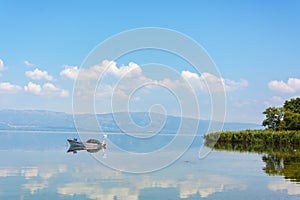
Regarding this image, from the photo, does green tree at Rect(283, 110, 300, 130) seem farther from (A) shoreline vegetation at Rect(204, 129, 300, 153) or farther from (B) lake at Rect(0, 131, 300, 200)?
(B) lake at Rect(0, 131, 300, 200)

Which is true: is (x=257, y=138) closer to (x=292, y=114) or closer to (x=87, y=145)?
(x=292, y=114)

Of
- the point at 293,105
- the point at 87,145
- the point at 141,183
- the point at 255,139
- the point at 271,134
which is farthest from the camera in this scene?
the point at 293,105

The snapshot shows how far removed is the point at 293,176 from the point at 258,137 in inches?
1392

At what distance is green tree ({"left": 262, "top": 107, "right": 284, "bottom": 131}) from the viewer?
57625 millimetres

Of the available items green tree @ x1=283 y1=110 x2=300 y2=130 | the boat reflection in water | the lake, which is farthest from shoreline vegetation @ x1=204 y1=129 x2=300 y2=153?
the lake

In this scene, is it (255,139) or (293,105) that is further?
(293,105)

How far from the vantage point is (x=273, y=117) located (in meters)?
58.1

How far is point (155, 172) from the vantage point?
21359mm

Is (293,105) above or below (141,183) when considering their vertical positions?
above

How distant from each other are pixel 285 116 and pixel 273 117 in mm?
2154

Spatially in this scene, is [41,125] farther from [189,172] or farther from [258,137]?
[189,172]

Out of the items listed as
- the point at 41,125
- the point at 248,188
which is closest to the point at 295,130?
the point at 248,188

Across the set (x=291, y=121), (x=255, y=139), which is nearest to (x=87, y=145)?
(x=255, y=139)

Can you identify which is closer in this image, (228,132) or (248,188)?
(248,188)
